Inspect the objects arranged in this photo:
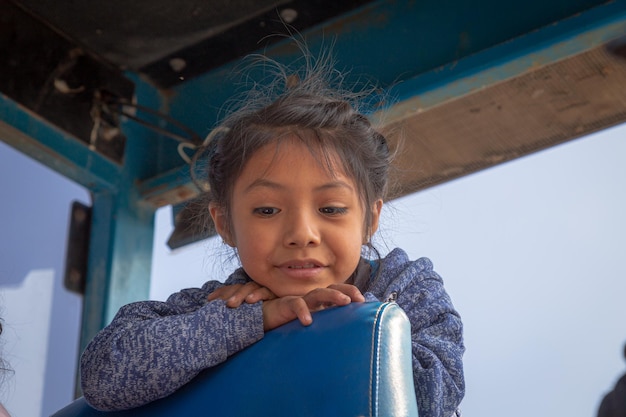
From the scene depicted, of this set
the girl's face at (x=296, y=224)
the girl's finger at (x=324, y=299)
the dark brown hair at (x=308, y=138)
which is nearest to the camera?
the girl's finger at (x=324, y=299)

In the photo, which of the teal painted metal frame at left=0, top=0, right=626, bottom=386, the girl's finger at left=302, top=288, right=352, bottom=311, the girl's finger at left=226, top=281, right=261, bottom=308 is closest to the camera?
the girl's finger at left=302, top=288, right=352, bottom=311

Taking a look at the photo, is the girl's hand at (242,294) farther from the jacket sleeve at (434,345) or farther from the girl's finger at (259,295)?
the jacket sleeve at (434,345)

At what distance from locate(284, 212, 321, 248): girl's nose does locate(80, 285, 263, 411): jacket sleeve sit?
15cm

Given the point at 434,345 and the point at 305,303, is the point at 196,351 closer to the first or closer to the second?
the point at 305,303

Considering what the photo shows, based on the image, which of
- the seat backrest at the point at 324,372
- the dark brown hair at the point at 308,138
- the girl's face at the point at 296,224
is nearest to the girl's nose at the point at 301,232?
the girl's face at the point at 296,224

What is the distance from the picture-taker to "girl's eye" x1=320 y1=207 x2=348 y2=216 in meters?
1.35

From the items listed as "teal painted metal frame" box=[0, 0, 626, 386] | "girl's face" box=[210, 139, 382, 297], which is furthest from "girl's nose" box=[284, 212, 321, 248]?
"teal painted metal frame" box=[0, 0, 626, 386]

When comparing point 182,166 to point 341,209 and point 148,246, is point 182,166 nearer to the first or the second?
point 148,246

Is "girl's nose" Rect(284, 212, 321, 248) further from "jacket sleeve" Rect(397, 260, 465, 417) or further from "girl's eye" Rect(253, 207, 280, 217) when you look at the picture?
"jacket sleeve" Rect(397, 260, 465, 417)

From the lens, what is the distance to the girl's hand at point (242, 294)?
4.00 feet

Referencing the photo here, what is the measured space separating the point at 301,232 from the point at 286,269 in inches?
2.5

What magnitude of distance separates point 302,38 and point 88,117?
0.56 meters

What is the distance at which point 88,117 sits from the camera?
2.41 m

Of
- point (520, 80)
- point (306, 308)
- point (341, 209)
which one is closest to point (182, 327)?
point (306, 308)
